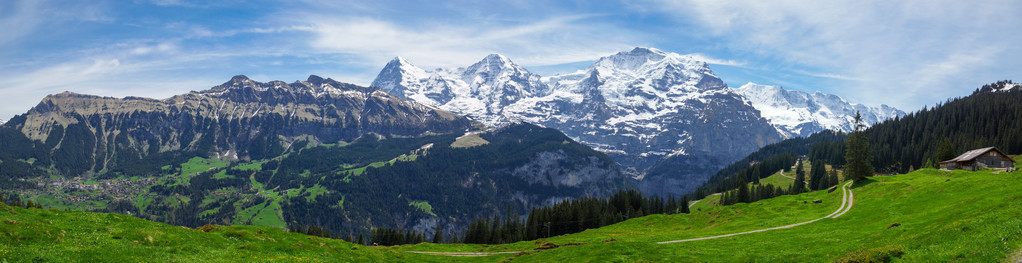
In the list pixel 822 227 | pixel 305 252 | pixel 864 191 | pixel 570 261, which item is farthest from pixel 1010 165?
pixel 305 252

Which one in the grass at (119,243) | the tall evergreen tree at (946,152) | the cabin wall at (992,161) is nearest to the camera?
the grass at (119,243)

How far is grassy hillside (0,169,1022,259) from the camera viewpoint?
Result: 99.6 ft

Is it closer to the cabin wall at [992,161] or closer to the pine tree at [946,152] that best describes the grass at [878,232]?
the cabin wall at [992,161]

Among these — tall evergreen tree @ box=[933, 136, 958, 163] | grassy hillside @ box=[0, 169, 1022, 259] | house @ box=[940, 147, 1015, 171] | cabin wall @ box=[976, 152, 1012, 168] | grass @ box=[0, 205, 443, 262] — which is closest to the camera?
grass @ box=[0, 205, 443, 262]

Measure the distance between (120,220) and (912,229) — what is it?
63.4 meters

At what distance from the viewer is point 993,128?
188m

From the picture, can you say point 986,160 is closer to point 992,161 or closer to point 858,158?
point 992,161

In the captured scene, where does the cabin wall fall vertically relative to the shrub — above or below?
above

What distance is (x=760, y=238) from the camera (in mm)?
54344

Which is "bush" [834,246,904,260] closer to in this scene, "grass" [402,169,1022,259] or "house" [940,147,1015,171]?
"grass" [402,169,1022,259]

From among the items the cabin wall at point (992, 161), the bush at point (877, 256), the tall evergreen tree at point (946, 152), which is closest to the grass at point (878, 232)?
the bush at point (877, 256)

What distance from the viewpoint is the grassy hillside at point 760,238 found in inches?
1195

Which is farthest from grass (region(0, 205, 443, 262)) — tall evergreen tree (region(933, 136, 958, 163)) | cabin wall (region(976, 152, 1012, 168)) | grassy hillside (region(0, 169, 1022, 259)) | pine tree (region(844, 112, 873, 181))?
tall evergreen tree (region(933, 136, 958, 163))

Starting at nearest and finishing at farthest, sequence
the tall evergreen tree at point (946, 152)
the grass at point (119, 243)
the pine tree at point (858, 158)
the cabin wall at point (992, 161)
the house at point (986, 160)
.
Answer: the grass at point (119, 243), the pine tree at point (858, 158), the cabin wall at point (992, 161), the house at point (986, 160), the tall evergreen tree at point (946, 152)
